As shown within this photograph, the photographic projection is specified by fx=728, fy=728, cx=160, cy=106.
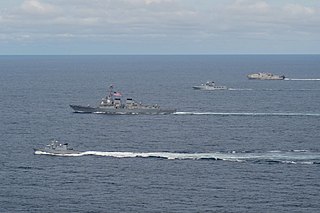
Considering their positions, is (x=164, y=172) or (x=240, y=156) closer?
(x=164, y=172)

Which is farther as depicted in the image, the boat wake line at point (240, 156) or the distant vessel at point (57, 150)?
the distant vessel at point (57, 150)

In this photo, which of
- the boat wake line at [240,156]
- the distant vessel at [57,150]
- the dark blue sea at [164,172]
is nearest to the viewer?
the dark blue sea at [164,172]

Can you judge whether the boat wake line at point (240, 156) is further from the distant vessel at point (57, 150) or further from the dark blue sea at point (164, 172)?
the distant vessel at point (57, 150)

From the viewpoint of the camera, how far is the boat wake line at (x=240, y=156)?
14338cm

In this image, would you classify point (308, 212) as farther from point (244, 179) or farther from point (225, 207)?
point (244, 179)

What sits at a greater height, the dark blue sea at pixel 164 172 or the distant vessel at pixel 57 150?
the distant vessel at pixel 57 150

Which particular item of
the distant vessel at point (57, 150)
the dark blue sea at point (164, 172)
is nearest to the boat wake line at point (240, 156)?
the dark blue sea at point (164, 172)

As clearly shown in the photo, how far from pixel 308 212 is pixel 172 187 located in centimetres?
2531

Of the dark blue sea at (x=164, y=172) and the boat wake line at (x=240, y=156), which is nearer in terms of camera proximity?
the dark blue sea at (x=164, y=172)

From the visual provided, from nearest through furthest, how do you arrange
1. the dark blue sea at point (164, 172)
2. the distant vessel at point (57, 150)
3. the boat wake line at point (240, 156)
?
the dark blue sea at point (164, 172) < the boat wake line at point (240, 156) < the distant vessel at point (57, 150)

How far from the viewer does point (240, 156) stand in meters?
148

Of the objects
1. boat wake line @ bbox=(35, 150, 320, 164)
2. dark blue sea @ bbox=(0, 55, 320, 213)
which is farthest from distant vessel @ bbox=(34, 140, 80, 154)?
dark blue sea @ bbox=(0, 55, 320, 213)

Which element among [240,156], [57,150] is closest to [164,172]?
[240,156]

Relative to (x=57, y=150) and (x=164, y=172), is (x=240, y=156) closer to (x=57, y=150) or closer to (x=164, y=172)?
(x=164, y=172)
